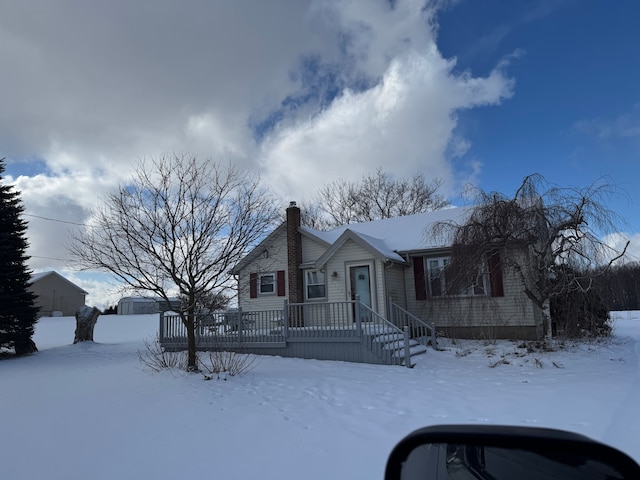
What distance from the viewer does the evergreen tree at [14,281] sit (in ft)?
52.6

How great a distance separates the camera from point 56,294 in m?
48.7

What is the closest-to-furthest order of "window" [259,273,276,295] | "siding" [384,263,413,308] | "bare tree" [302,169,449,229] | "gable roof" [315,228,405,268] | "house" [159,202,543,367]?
"house" [159,202,543,367] < "gable roof" [315,228,405,268] < "siding" [384,263,413,308] < "window" [259,273,276,295] < "bare tree" [302,169,449,229]

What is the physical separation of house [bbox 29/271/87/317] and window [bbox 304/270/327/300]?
130ft

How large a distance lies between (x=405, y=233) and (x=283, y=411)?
1253 cm

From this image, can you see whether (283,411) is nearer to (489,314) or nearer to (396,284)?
(396,284)

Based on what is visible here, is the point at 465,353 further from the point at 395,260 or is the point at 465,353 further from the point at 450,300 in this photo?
the point at 395,260

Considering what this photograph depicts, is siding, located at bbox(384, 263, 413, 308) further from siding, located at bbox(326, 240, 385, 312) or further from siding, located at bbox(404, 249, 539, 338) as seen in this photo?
siding, located at bbox(404, 249, 539, 338)

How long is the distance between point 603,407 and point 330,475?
5101 millimetres

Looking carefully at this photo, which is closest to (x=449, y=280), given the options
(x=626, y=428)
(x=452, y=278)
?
(x=452, y=278)

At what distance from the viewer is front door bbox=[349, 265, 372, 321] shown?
16.2 metres

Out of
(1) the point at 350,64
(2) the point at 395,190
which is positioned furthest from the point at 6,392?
(2) the point at 395,190

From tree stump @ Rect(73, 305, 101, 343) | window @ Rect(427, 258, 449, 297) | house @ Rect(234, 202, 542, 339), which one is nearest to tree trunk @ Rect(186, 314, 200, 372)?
house @ Rect(234, 202, 542, 339)

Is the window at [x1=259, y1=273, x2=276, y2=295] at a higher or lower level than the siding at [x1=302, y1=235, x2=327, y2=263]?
lower

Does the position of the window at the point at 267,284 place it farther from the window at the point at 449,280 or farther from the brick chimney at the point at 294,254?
the window at the point at 449,280
